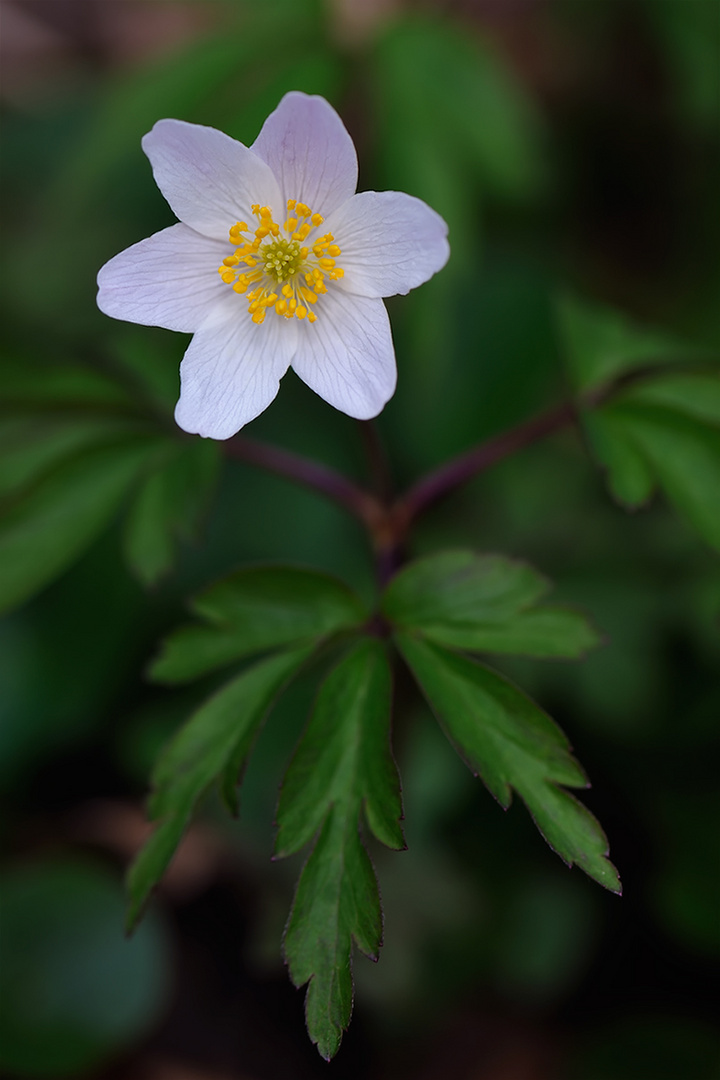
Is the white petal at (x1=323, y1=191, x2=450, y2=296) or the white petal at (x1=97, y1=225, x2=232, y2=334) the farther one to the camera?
the white petal at (x1=97, y1=225, x2=232, y2=334)

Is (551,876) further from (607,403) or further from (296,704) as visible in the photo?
(607,403)

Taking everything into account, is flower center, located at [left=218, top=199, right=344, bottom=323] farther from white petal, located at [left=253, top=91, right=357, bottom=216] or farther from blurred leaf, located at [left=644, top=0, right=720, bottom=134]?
blurred leaf, located at [left=644, top=0, right=720, bottom=134]

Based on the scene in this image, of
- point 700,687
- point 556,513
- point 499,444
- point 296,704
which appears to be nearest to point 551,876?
point 700,687

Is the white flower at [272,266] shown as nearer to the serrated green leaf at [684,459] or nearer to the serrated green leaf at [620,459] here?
the serrated green leaf at [620,459]

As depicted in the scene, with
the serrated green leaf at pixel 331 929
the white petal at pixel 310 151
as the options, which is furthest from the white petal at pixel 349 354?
the serrated green leaf at pixel 331 929

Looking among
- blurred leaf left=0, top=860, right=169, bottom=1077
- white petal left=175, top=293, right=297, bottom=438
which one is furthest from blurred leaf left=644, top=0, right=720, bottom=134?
blurred leaf left=0, top=860, right=169, bottom=1077

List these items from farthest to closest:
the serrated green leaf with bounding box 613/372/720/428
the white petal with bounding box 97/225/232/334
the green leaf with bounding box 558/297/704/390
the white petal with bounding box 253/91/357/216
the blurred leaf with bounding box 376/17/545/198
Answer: the blurred leaf with bounding box 376/17/545/198 → the green leaf with bounding box 558/297/704/390 → the serrated green leaf with bounding box 613/372/720/428 → the white petal with bounding box 97/225/232/334 → the white petal with bounding box 253/91/357/216
